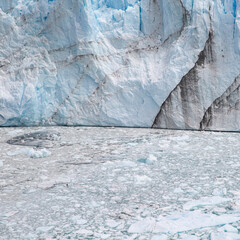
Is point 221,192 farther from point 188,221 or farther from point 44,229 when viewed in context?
point 44,229

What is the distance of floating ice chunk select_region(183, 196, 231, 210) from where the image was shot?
154cm

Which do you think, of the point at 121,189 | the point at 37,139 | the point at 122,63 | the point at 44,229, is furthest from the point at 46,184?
the point at 122,63

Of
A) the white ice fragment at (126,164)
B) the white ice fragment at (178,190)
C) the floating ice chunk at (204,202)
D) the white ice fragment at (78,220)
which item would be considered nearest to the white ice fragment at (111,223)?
the white ice fragment at (78,220)

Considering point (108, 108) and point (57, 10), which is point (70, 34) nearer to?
point (57, 10)

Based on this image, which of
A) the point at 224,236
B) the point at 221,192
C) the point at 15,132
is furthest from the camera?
the point at 15,132

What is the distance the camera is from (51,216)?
4.80ft

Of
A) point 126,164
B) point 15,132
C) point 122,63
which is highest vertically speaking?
point 122,63

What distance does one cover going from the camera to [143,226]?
135cm

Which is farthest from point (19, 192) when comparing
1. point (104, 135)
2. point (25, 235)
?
point (104, 135)

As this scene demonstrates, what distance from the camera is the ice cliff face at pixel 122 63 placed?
3809mm

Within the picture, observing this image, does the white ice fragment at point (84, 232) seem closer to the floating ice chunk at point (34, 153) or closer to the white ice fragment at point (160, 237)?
the white ice fragment at point (160, 237)

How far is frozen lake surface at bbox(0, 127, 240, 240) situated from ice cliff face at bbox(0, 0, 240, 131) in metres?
0.81

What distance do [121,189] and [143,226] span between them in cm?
47

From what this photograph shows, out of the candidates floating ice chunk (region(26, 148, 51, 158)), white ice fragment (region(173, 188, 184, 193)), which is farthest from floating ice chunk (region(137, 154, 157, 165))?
floating ice chunk (region(26, 148, 51, 158))
